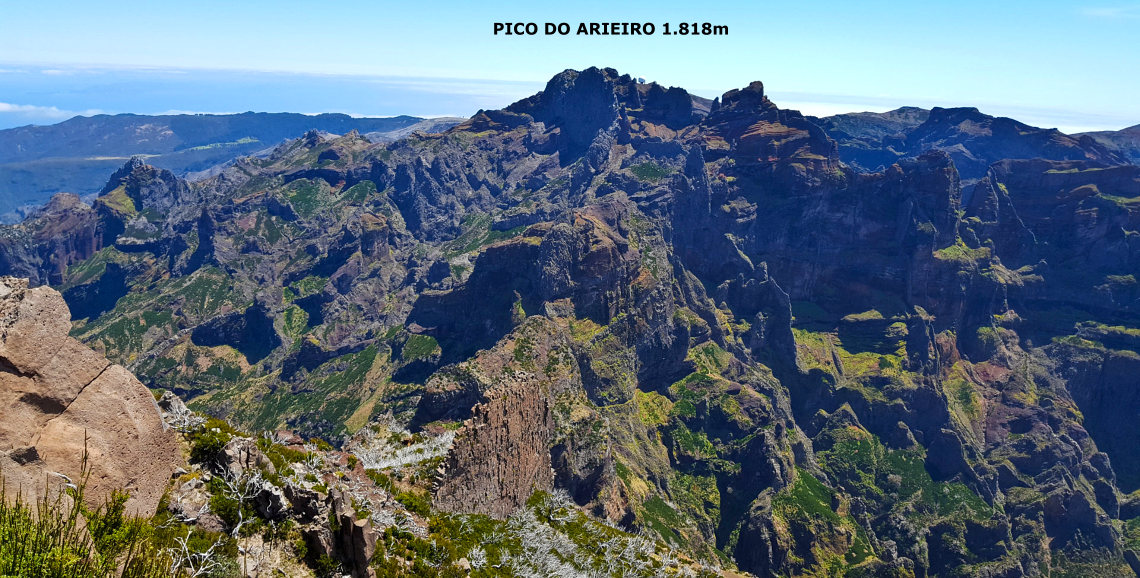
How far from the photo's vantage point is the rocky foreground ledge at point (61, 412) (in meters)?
27.4

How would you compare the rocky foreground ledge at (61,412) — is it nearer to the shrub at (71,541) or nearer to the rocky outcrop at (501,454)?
the shrub at (71,541)

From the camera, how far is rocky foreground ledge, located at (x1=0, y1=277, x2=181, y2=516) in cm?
2738

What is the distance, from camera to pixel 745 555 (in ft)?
613

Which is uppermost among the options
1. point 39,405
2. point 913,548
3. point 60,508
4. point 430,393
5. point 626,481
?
point 39,405

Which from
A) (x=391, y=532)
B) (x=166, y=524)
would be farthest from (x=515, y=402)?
(x=166, y=524)

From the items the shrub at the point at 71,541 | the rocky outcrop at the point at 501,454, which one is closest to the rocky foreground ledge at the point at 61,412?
the shrub at the point at 71,541

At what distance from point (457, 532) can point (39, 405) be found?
145 feet

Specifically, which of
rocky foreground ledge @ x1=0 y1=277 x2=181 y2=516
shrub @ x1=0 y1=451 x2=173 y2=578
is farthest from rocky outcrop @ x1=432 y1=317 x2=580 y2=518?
shrub @ x1=0 y1=451 x2=173 y2=578

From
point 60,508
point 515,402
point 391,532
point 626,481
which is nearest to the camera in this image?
point 60,508

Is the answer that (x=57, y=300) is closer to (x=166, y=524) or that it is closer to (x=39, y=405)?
(x=39, y=405)

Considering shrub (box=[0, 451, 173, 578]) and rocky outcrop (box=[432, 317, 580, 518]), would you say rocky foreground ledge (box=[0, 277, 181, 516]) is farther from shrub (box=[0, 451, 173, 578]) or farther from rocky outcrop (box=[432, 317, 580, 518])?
rocky outcrop (box=[432, 317, 580, 518])

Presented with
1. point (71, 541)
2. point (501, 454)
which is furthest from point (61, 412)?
point (501, 454)

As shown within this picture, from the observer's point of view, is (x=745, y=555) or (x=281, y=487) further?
(x=745, y=555)

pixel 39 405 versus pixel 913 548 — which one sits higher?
pixel 39 405
